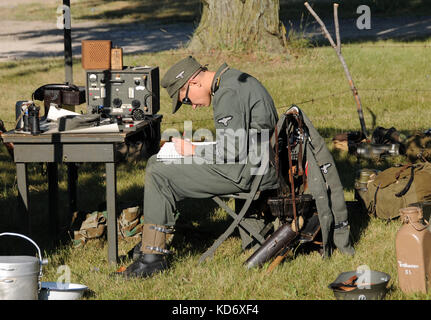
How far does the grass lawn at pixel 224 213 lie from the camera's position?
5.89 metres

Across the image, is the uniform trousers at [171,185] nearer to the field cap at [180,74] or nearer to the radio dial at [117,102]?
the field cap at [180,74]

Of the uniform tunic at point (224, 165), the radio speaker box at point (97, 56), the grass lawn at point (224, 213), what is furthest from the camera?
the radio speaker box at point (97, 56)

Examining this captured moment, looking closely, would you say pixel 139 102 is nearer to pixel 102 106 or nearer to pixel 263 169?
pixel 102 106

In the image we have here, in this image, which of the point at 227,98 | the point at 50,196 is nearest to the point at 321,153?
the point at 227,98

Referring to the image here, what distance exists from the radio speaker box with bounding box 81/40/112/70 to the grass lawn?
165cm

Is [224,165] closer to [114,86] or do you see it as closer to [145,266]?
[145,266]

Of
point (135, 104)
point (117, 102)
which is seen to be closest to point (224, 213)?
point (135, 104)

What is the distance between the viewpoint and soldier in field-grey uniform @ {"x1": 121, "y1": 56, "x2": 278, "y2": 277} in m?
6.10

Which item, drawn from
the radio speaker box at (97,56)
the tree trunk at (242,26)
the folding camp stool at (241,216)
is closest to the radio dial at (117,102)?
the radio speaker box at (97,56)

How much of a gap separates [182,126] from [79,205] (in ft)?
13.2

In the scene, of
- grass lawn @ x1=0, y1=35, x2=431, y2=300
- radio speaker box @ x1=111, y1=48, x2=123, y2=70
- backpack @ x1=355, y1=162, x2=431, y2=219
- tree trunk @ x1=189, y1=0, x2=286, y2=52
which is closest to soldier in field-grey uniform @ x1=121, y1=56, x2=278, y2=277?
grass lawn @ x1=0, y1=35, x2=431, y2=300

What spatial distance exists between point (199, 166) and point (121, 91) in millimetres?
1835

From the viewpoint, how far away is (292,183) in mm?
6102

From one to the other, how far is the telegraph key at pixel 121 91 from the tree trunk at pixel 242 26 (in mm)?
8637
